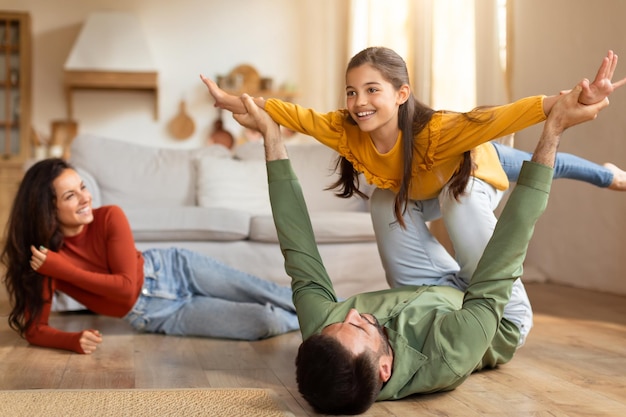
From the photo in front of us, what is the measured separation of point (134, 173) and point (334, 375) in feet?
9.73

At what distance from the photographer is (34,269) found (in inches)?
105

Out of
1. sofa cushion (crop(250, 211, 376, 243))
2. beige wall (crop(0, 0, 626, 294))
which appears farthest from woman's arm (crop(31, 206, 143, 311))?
beige wall (crop(0, 0, 626, 294))

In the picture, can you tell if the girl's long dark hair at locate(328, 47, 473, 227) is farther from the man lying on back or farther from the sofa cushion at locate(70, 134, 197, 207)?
the sofa cushion at locate(70, 134, 197, 207)

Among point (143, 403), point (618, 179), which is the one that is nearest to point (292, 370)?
point (143, 403)

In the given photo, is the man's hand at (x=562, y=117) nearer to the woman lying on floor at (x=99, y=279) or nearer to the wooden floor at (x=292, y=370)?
the wooden floor at (x=292, y=370)

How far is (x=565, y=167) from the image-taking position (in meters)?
2.72

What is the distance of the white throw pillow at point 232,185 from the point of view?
4.38m

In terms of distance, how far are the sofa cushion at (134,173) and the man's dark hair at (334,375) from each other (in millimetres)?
2779

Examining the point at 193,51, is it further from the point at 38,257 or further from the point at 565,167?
the point at 565,167

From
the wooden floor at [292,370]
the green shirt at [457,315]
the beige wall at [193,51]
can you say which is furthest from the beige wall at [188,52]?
the green shirt at [457,315]

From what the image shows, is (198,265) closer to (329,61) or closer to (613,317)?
(613,317)

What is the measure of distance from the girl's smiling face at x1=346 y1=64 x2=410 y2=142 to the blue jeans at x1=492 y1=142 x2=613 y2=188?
63cm

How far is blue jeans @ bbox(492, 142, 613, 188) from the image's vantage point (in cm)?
271

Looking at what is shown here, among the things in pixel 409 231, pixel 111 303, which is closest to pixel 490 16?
pixel 409 231
